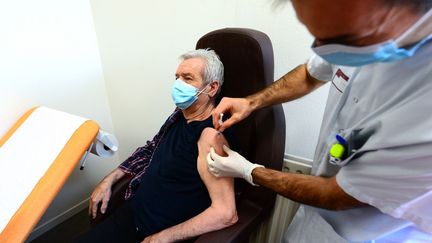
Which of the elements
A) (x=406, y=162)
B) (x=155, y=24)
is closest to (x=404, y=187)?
(x=406, y=162)

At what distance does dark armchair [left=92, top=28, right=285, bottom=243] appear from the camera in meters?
1.04

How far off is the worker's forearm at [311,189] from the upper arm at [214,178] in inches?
7.7

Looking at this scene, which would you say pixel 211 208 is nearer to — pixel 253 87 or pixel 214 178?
pixel 214 178

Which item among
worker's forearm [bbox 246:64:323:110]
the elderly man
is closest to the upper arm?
the elderly man

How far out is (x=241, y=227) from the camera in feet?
3.46

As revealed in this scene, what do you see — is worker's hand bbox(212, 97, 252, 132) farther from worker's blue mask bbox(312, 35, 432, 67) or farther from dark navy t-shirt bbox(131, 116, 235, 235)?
worker's blue mask bbox(312, 35, 432, 67)

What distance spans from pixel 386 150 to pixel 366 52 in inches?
9.4

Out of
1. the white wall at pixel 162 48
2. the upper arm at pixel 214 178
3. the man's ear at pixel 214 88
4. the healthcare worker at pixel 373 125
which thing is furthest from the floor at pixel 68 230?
the healthcare worker at pixel 373 125

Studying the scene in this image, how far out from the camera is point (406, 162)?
58 cm

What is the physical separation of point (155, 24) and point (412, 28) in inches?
54.2

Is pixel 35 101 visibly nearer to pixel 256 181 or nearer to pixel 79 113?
pixel 79 113

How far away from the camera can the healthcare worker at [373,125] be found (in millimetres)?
484

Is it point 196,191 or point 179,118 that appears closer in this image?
point 196,191

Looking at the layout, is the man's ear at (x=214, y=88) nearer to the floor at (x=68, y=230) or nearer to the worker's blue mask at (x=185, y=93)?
the worker's blue mask at (x=185, y=93)
